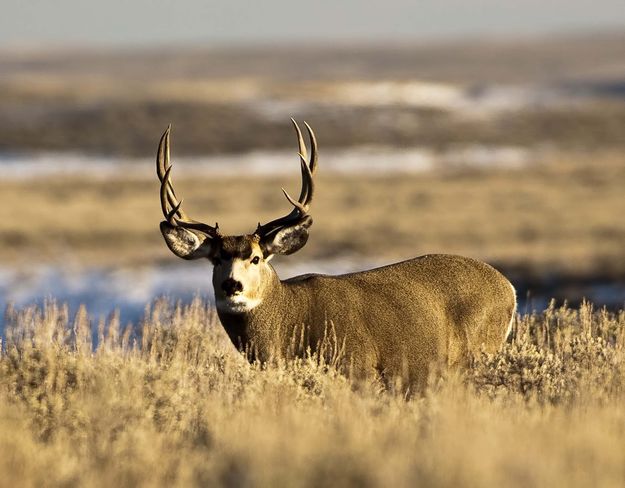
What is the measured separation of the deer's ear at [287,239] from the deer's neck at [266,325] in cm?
21

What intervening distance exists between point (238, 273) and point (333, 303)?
2.62 feet

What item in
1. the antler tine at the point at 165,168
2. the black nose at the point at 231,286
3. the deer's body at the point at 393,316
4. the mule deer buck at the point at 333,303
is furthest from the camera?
the antler tine at the point at 165,168

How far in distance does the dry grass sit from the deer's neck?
52.9 ft

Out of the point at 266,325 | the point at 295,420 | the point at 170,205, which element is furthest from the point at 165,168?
the point at 295,420

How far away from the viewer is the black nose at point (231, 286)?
938 centimetres

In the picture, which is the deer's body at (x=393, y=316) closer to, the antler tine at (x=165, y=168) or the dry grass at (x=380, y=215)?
the antler tine at (x=165, y=168)

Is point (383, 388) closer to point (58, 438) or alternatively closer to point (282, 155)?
point (58, 438)

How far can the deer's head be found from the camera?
9.48 m

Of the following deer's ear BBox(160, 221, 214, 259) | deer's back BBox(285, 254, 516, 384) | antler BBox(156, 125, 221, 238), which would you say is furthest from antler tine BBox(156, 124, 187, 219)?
deer's back BBox(285, 254, 516, 384)

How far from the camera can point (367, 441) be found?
702 cm

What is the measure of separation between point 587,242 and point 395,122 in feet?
132

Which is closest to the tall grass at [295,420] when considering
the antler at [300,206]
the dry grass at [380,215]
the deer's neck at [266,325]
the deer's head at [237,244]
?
the deer's neck at [266,325]

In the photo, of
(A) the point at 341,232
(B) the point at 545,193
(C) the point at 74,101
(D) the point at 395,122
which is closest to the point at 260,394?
(A) the point at 341,232

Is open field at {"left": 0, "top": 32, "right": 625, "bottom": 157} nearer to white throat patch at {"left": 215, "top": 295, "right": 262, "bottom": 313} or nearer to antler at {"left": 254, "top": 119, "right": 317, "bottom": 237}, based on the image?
antler at {"left": 254, "top": 119, "right": 317, "bottom": 237}
